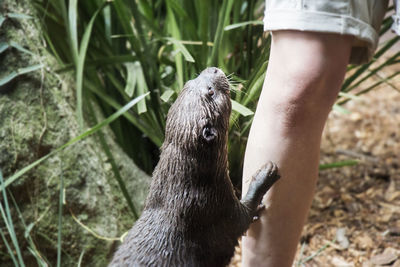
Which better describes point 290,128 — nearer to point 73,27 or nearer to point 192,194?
point 192,194

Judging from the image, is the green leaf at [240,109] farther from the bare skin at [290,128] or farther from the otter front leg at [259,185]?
the otter front leg at [259,185]

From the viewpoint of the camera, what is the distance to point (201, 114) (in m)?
1.48

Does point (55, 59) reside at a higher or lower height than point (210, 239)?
higher

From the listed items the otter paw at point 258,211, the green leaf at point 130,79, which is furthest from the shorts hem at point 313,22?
the green leaf at point 130,79

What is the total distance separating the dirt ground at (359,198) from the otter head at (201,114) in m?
1.01

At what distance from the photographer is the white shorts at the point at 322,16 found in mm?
1488

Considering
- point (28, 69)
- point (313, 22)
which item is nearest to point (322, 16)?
point (313, 22)

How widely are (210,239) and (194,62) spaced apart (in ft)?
2.81

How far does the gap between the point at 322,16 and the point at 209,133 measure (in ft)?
1.66

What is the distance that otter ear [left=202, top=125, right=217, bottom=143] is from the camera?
1.48m

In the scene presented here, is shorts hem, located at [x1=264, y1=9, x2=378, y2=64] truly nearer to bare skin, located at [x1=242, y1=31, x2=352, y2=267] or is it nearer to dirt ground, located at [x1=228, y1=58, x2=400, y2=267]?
Result: bare skin, located at [x1=242, y1=31, x2=352, y2=267]

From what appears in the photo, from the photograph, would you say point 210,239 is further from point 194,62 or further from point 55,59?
point 55,59

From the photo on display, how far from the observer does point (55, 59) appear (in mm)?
2535

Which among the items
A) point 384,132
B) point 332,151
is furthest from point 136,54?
point 384,132
